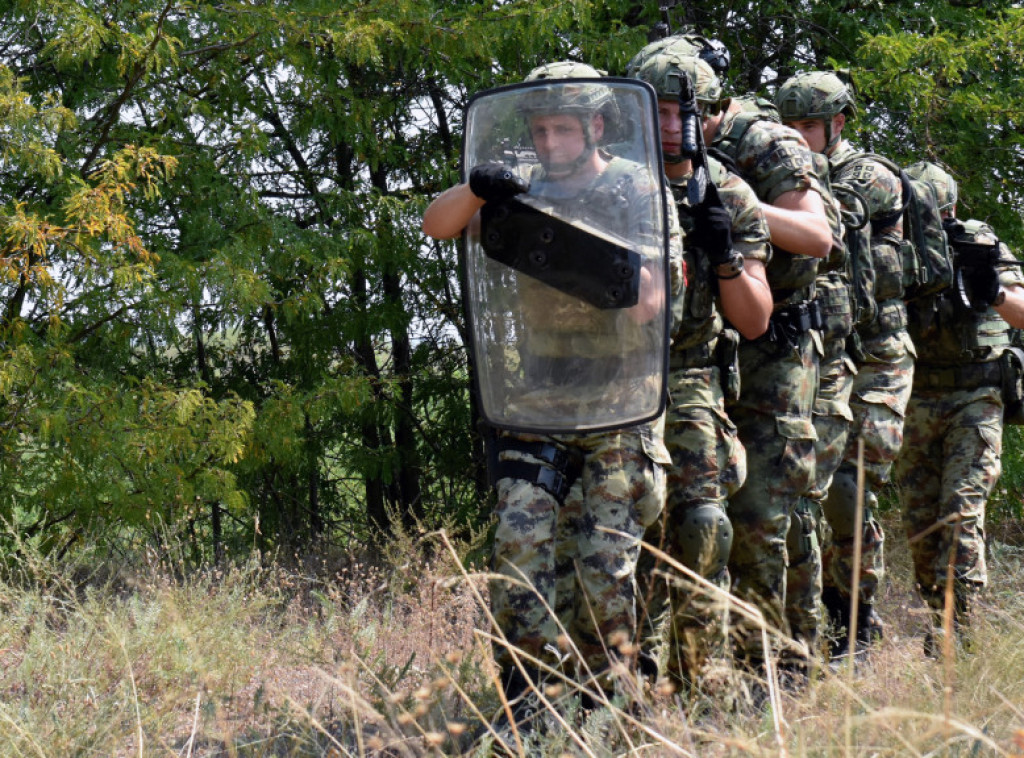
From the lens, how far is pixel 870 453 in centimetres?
546

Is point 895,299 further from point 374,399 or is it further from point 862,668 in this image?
point 374,399

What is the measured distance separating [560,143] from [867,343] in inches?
97.8

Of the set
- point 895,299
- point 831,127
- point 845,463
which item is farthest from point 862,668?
point 831,127

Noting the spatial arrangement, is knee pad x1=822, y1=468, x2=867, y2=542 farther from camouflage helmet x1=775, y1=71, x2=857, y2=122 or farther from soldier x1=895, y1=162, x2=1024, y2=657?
camouflage helmet x1=775, y1=71, x2=857, y2=122

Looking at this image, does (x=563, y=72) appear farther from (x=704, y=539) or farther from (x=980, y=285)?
(x=980, y=285)

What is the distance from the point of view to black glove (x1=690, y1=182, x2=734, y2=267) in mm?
4082

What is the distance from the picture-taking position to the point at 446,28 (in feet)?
22.0

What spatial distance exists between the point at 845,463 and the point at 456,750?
326cm

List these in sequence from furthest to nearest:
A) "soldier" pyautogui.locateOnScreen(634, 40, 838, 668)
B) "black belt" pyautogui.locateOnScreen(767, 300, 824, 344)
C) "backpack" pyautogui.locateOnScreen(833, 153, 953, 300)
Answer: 1. "backpack" pyautogui.locateOnScreen(833, 153, 953, 300)
2. "black belt" pyautogui.locateOnScreen(767, 300, 824, 344)
3. "soldier" pyautogui.locateOnScreen(634, 40, 838, 668)

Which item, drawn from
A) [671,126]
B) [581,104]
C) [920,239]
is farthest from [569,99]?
[920,239]

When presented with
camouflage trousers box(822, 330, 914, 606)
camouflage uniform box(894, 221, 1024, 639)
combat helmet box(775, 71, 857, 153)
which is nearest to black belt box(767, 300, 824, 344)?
camouflage trousers box(822, 330, 914, 606)

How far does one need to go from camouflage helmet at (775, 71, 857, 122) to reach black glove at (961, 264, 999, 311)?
3.25 feet

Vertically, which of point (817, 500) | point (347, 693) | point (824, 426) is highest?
point (347, 693)

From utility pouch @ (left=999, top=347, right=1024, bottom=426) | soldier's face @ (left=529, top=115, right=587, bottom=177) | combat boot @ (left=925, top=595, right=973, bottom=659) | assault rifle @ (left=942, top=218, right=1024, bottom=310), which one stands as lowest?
combat boot @ (left=925, top=595, right=973, bottom=659)
